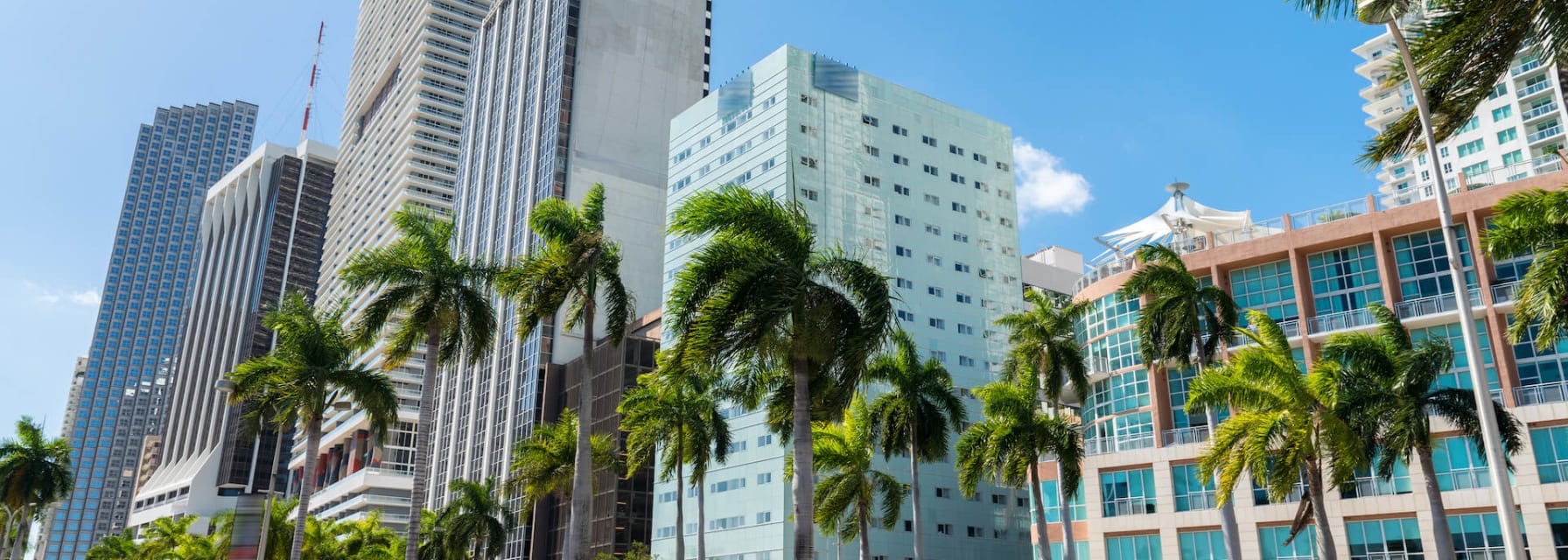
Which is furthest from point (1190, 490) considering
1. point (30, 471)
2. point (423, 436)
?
point (30, 471)

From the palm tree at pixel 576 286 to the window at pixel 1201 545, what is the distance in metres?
36.5

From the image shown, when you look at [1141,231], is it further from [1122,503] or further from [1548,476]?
[1548,476]

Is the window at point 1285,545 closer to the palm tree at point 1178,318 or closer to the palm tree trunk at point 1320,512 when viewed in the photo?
the palm tree at point 1178,318

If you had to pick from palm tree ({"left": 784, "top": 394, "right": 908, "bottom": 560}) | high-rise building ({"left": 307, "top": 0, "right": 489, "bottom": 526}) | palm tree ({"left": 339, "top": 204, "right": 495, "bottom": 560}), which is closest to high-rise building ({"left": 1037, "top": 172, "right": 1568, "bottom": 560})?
palm tree ({"left": 784, "top": 394, "right": 908, "bottom": 560})

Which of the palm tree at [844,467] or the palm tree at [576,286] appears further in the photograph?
the palm tree at [844,467]

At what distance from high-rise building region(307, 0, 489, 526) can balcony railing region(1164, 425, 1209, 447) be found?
10374 cm

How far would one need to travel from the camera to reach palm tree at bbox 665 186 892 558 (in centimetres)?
2684

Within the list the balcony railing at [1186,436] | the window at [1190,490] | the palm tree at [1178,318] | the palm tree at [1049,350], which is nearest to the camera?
the palm tree at [1178,318]

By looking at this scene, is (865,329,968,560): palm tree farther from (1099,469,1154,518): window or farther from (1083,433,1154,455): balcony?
(1083,433,1154,455): balcony

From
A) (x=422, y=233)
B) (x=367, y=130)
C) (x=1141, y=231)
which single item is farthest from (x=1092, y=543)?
(x=367, y=130)

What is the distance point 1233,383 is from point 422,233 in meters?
27.0

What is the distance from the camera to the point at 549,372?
112m

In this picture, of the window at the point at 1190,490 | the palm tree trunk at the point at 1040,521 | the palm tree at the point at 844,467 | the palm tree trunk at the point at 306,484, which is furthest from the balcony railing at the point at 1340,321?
the palm tree trunk at the point at 306,484

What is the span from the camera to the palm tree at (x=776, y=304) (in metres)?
26.8
